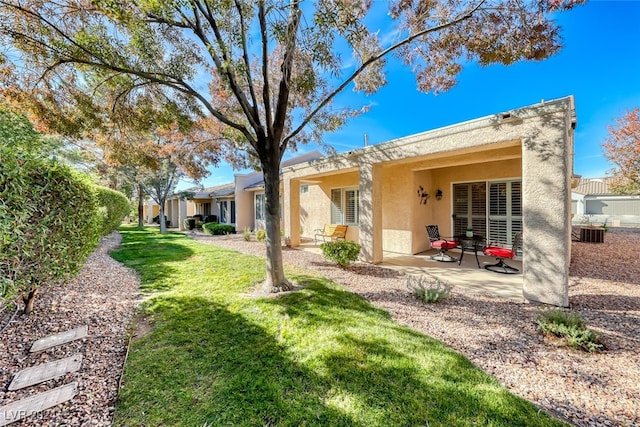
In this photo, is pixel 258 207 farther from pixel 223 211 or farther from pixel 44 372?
pixel 44 372

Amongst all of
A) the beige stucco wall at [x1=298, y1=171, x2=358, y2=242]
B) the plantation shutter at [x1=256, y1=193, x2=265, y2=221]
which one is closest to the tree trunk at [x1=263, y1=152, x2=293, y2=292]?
the beige stucco wall at [x1=298, y1=171, x2=358, y2=242]


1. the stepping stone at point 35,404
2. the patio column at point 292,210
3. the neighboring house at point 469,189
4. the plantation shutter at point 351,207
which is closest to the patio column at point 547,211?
the neighboring house at point 469,189

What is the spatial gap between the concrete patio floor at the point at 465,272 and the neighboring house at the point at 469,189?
1.93 ft

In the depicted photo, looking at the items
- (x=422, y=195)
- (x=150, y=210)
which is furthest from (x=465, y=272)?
(x=150, y=210)

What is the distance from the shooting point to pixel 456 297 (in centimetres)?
605

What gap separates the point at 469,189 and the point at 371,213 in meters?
4.91

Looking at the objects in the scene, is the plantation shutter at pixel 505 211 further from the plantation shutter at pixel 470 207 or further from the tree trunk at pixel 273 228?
the tree trunk at pixel 273 228

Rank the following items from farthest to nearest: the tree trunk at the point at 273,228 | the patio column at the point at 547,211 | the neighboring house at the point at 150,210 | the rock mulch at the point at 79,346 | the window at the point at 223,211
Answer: the neighboring house at the point at 150,210
the window at the point at 223,211
the tree trunk at the point at 273,228
the patio column at the point at 547,211
the rock mulch at the point at 79,346

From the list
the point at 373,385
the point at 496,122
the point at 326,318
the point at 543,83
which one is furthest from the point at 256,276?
the point at 543,83

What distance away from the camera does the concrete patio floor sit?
6613 millimetres

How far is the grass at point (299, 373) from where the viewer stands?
2.65m

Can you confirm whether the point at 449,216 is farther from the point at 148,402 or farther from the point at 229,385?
the point at 148,402

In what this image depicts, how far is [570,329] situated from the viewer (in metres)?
3.92

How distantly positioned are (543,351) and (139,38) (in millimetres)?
8900
